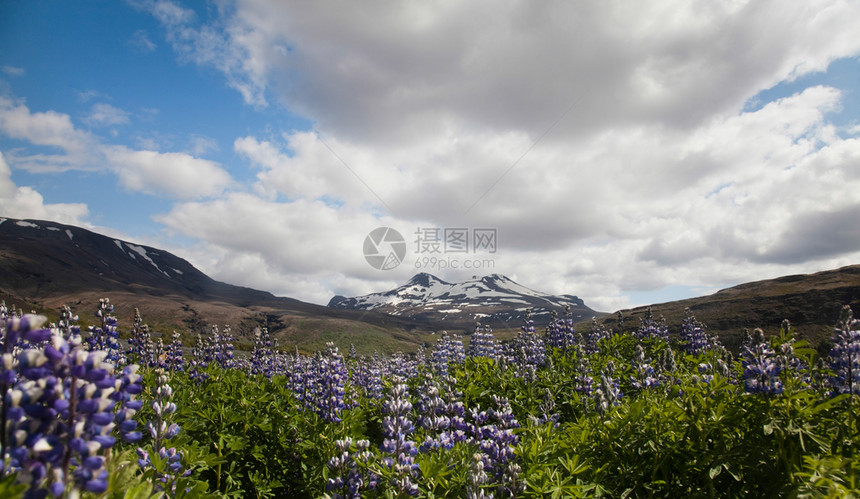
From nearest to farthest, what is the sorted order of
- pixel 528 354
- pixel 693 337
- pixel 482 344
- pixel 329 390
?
pixel 329 390 < pixel 528 354 < pixel 693 337 < pixel 482 344

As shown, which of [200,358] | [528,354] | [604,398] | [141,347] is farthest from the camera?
[141,347]

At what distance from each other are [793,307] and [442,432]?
73.6 meters

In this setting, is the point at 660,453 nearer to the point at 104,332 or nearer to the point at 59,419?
the point at 59,419

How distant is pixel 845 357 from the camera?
596 cm

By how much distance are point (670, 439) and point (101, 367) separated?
5439 millimetres

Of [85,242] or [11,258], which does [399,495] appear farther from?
[85,242]

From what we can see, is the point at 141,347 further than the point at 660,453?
Yes

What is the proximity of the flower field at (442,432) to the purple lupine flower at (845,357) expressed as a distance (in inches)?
1.0

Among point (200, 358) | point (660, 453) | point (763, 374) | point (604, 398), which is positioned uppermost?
point (763, 374)

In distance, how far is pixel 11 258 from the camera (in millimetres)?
127375

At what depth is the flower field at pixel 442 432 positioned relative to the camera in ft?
7.47

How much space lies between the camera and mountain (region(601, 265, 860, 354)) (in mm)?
49625

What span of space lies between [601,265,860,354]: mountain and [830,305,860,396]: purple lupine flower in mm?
42403

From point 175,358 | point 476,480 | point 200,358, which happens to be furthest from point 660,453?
point 175,358
